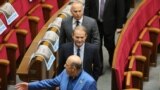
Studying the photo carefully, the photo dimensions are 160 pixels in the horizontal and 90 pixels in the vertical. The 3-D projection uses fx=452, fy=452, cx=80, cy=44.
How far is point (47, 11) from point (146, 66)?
530 mm

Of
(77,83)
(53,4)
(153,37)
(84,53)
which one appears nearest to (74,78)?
(77,83)

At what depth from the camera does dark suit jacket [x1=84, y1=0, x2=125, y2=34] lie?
5.44 feet

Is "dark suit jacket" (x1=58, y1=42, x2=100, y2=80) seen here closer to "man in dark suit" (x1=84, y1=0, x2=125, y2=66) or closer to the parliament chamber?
the parliament chamber

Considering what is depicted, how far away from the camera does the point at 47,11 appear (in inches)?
77.9

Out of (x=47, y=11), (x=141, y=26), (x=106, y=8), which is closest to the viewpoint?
(x=106, y=8)

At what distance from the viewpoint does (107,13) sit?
1.66 metres

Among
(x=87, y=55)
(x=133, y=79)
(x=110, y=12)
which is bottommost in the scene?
(x=133, y=79)

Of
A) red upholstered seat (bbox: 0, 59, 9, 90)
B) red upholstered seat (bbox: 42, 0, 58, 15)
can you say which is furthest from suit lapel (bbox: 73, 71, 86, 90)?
red upholstered seat (bbox: 42, 0, 58, 15)

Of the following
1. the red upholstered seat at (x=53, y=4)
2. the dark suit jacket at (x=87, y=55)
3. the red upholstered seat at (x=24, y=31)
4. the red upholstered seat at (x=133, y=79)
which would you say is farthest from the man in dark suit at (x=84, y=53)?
the red upholstered seat at (x=53, y=4)

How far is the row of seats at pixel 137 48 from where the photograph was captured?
1.36 metres

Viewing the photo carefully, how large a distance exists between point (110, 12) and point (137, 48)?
174 millimetres

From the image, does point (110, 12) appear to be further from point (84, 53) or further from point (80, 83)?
point (80, 83)

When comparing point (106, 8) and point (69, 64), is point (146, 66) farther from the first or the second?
point (69, 64)

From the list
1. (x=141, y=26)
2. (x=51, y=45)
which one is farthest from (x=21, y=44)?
(x=141, y=26)
